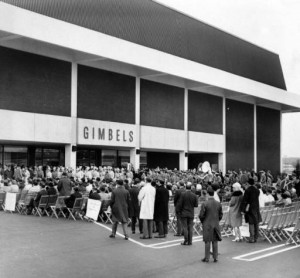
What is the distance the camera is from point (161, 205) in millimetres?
15172

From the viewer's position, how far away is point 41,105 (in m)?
32.1

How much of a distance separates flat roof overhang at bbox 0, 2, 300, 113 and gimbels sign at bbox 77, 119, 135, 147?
161 inches

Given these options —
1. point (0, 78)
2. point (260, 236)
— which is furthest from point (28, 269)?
point (0, 78)

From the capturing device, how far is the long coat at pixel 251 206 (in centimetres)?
1417

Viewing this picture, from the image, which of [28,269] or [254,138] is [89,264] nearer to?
[28,269]

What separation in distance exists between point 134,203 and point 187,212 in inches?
112

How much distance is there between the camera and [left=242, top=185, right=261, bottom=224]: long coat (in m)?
14.2

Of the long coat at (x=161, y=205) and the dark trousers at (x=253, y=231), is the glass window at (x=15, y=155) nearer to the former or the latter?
the long coat at (x=161, y=205)

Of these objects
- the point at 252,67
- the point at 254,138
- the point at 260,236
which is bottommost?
the point at 260,236

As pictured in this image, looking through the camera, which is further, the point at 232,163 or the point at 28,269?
the point at 232,163

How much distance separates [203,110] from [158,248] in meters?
34.5

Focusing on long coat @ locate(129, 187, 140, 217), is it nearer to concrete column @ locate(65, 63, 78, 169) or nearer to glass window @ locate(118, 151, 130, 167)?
concrete column @ locate(65, 63, 78, 169)

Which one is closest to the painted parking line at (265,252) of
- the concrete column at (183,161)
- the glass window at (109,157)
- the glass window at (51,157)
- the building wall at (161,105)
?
the glass window at (51,157)

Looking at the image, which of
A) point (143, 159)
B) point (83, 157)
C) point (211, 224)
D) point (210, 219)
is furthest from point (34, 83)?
point (211, 224)
